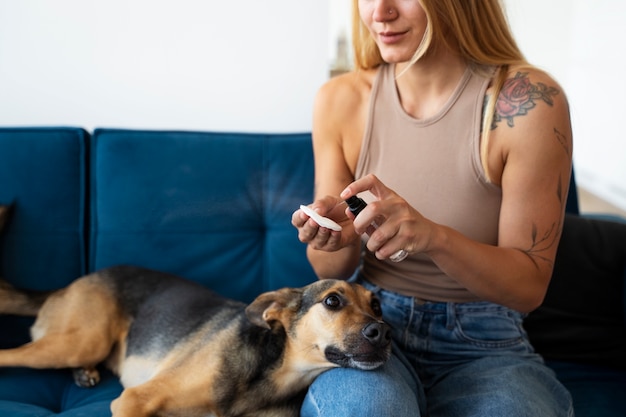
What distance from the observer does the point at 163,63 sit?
7.50ft

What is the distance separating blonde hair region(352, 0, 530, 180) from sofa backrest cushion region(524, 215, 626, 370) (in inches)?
30.0

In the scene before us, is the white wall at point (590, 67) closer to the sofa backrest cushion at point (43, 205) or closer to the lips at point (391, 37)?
the lips at point (391, 37)

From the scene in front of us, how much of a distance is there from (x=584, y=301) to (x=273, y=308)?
3.62 feet

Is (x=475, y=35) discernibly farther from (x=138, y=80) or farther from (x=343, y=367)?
(x=138, y=80)

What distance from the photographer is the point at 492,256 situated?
136 cm

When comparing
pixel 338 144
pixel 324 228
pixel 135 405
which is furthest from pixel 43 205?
pixel 324 228

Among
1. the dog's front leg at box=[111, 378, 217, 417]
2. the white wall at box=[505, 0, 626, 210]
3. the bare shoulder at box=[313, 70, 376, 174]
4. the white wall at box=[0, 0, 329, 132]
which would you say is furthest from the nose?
→ the white wall at box=[505, 0, 626, 210]

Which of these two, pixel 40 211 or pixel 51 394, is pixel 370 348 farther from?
pixel 40 211

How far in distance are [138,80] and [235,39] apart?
399mm

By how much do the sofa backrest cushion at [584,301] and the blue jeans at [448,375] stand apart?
494 mm

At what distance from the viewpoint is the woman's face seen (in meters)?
1.45

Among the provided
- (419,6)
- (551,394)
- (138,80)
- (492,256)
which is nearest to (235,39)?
(138,80)

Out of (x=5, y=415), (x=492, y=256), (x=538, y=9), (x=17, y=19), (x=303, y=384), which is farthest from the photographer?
(x=538, y=9)

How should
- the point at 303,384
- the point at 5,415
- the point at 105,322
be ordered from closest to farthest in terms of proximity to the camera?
the point at 5,415, the point at 303,384, the point at 105,322
